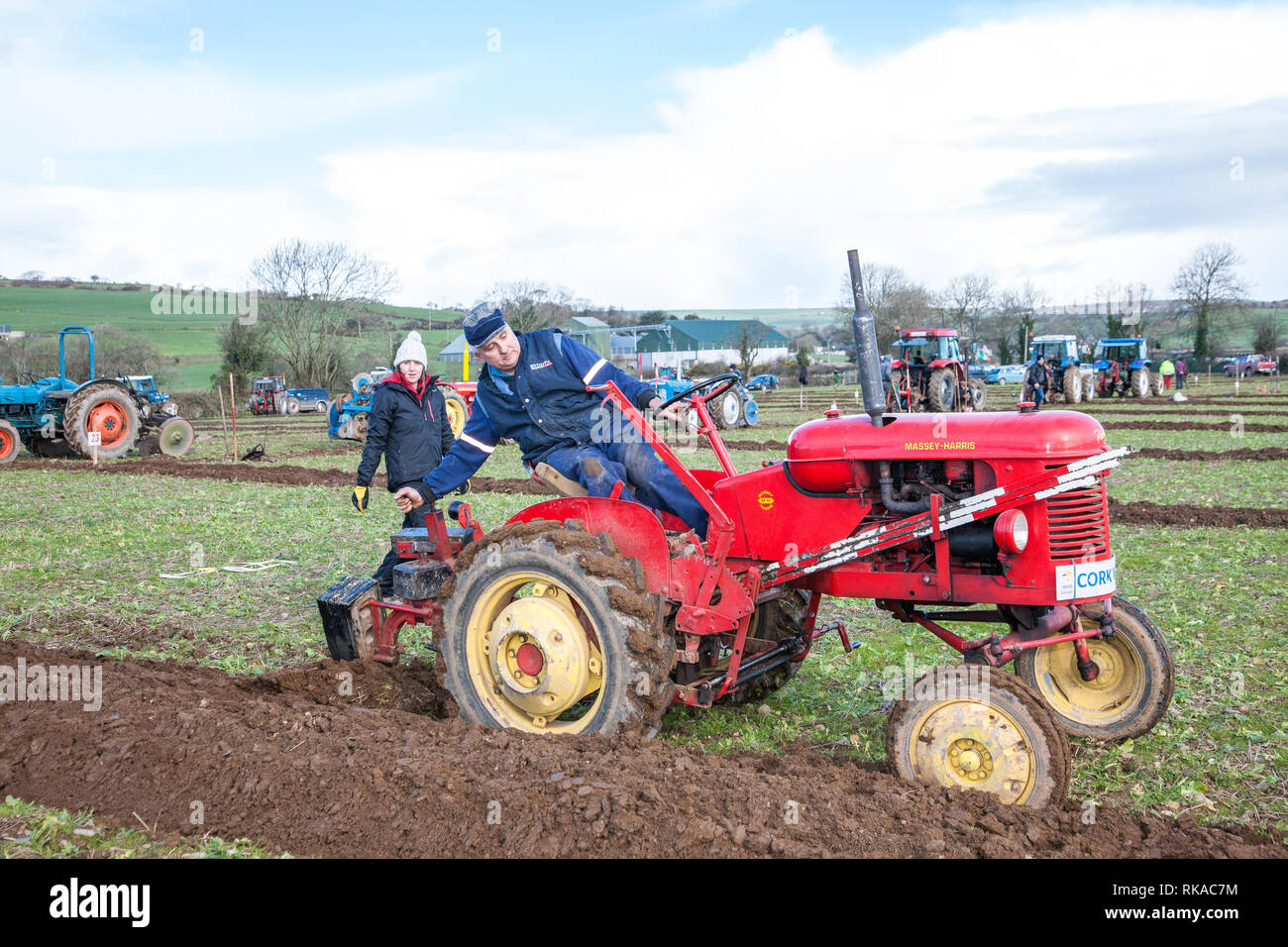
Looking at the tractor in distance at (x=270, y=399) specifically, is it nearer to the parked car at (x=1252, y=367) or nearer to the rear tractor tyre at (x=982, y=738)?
the rear tractor tyre at (x=982, y=738)

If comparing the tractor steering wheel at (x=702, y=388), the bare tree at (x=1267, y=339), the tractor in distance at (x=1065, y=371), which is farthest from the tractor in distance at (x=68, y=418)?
the bare tree at (x=1267, y=339)

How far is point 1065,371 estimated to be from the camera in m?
30.8

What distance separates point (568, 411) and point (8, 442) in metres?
17.5

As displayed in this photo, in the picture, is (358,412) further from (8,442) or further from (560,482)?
(560,482)

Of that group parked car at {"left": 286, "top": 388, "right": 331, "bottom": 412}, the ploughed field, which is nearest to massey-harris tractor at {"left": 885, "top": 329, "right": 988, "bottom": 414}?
the ploughed field

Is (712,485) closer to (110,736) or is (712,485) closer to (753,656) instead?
(753,656)

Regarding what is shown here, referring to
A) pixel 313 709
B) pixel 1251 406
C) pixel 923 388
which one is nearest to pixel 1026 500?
pixel 313 709

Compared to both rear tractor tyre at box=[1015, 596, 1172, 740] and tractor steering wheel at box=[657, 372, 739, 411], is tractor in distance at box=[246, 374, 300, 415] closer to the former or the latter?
tractor steering wheel at box=[657, 372, 739, 411]

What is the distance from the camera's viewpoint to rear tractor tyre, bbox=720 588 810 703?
483cm

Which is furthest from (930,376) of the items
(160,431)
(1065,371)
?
(160,431)

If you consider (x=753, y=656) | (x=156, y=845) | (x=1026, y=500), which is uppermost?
(x=1026, y=500)

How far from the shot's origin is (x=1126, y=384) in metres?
35.2

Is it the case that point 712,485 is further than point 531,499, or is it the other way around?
point 531,499
